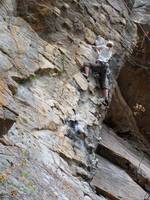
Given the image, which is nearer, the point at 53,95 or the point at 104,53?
the point at 53,95

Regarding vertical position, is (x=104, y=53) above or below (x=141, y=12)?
below

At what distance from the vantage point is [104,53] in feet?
43.1

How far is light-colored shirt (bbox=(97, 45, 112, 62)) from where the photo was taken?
12949 millimetres

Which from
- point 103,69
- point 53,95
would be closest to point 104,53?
point 103,69

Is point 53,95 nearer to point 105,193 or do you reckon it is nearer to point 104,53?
point 105,193

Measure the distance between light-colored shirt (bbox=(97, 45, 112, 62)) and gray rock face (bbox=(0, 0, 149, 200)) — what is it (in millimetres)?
184

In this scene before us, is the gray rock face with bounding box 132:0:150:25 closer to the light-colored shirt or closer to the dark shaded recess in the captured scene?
the light-colored shirt

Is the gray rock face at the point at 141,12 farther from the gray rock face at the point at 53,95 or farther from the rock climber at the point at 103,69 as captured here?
the rock climber at the point at 103,69

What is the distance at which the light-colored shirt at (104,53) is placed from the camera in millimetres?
12949

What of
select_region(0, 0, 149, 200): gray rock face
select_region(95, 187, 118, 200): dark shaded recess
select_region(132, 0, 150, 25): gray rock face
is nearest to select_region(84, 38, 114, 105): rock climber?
select_region(0, 0, 149, 200): gray rock face

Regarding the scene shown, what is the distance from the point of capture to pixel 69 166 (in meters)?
9.66

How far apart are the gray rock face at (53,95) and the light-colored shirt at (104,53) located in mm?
184

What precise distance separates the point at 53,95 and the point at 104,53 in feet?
9.74

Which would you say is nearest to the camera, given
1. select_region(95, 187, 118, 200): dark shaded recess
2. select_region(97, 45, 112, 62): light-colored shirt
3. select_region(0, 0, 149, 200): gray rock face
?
select_region(0, 0, 149, 200): gray rock face
